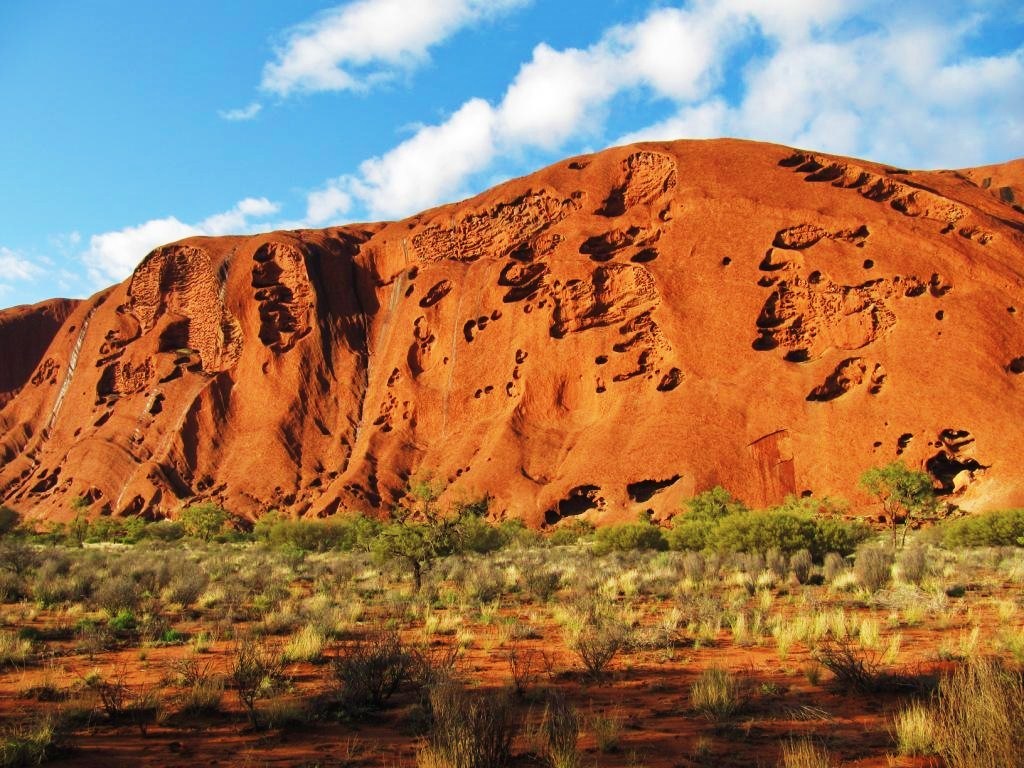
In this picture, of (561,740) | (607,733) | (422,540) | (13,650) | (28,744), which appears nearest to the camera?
(561,740)

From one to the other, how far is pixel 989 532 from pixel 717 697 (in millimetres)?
22251

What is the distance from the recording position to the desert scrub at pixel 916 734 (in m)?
5.18

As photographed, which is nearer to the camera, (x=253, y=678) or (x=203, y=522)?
(x=253, y=678)

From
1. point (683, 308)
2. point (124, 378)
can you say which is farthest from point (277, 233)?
point (683, 308)

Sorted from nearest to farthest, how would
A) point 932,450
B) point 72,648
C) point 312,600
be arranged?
point 72,648 < point 312,600 < point 932,450

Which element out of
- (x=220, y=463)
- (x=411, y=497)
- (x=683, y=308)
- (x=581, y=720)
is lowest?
(x=581, y=720)

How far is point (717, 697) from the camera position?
6.59 meters

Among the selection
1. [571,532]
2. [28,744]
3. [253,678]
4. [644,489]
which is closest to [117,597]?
[253,678]

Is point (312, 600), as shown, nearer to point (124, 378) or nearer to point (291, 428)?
point (291, 428)

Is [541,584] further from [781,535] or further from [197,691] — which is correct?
[197,691]

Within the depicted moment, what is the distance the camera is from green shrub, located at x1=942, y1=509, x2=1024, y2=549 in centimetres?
2370

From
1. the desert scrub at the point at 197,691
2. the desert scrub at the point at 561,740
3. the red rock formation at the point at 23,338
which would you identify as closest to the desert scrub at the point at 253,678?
the desert scrub at the point at 197,691

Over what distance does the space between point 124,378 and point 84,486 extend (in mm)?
12564

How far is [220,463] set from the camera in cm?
5491
